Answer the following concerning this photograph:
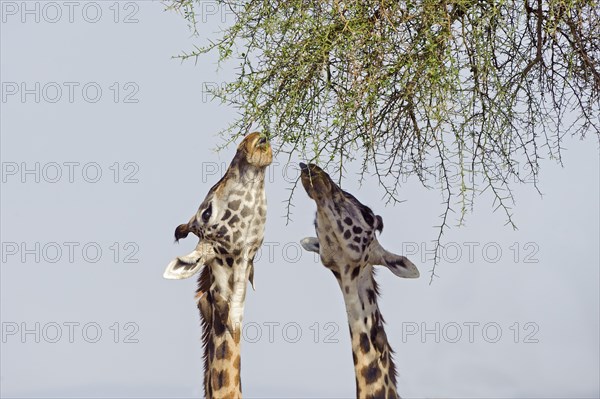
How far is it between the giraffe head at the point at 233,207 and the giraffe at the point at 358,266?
0.23 metres

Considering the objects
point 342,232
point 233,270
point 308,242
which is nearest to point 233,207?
point 233,270

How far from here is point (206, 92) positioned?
623 centimetres

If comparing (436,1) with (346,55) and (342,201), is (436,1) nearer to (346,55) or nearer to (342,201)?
(346,55)

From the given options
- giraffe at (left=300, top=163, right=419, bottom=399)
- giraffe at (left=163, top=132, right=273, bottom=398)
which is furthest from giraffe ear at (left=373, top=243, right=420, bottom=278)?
giraffe at (left=163, top=132, right=273, bottom=398)

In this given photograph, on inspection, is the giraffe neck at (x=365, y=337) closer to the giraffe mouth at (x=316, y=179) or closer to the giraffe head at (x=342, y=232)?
the giraffe head at (x=342, y=232)

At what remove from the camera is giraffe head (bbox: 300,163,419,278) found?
6.15 m

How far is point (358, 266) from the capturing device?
6.19m

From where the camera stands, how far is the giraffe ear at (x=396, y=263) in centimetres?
616

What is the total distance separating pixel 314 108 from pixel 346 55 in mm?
364

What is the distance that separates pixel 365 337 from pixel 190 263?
0.91m

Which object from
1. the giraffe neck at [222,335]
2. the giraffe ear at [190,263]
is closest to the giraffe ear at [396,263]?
the giraffe neck at [222,335]

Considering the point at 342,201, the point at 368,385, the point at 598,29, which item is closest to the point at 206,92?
the point at 342,201

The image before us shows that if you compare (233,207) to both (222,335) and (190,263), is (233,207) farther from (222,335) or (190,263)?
(222,335)

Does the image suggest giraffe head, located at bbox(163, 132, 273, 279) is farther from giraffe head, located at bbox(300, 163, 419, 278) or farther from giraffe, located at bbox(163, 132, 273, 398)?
giraffe head, located at bbox(300, 163, 419, 278)
